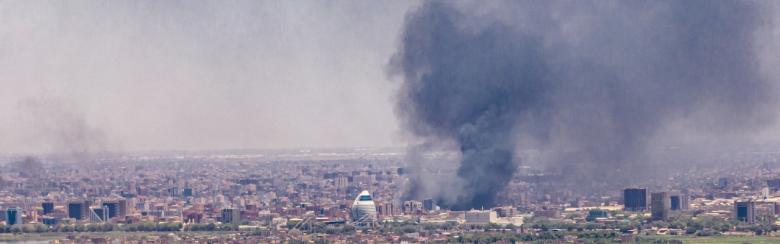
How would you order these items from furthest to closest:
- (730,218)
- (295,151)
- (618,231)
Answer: (295,151) < (730,218) < (618,231)

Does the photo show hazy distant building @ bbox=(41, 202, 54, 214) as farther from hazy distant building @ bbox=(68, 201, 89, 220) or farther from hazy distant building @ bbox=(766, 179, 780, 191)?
hazy distant building @ bbox=(766, 179, 780, 191)

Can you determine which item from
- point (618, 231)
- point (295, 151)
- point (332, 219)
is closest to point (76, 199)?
point (332, 219)

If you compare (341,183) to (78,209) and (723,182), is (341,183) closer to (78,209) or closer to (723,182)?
(723,182)

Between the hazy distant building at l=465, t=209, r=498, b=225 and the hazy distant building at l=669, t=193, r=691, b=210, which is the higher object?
the hazy distant building at l=669, t=193, r=691, b=210

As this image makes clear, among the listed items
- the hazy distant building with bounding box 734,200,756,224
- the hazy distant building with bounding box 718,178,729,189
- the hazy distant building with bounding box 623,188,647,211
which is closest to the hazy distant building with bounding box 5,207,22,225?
the hazy distant building with bounding box 623,188,647,211

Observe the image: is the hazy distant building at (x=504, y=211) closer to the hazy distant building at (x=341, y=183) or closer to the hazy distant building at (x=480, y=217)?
the hazy distant building at (x=480, y=217)

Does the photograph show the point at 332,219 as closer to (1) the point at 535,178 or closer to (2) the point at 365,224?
(2) the point at 365,224

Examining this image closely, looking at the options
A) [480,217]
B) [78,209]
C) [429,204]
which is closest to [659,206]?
[480,217]

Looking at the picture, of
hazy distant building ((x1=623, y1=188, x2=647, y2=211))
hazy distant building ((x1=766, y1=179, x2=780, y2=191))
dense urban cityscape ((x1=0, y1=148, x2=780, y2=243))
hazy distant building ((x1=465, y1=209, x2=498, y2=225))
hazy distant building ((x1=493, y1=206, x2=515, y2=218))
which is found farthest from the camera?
hazy distant building ((x1=766, y1=179, x2=780, y2=191))
